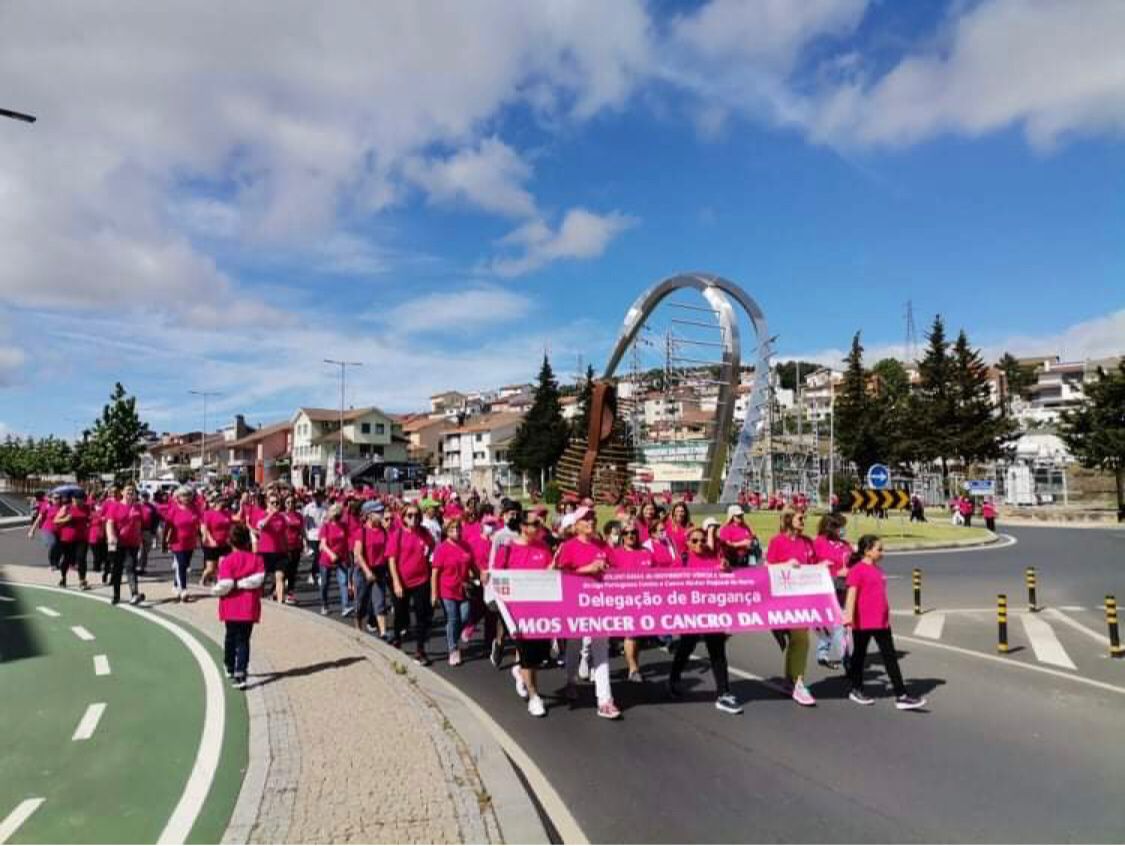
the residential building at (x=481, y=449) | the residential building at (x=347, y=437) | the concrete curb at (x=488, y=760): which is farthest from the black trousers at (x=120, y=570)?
the residential building at (x=347, y=437)

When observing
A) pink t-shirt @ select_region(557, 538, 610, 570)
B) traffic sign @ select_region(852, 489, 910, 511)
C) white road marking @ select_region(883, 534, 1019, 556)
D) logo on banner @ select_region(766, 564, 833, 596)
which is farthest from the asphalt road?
white road marking @ select_region(883, 534, 1019, 556)

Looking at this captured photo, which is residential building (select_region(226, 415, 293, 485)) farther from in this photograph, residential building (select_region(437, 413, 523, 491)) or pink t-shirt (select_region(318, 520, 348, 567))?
pink t-shirt (select_region(318, 520, 348, 567))

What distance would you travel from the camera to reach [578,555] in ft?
25.3

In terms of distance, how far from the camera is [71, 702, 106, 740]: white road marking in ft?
21.1

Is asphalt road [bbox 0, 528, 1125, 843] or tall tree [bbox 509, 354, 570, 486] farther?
tall tree [bbox 509, 354, 570, 486]

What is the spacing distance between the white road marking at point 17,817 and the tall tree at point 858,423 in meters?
72.1

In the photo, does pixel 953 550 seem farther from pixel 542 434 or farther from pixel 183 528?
pixel 542 434

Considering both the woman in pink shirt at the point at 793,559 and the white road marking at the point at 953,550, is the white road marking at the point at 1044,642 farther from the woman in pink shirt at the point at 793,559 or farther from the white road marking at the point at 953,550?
the white road marking at the point at 953,550

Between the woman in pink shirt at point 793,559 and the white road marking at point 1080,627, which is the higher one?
the woman in pink shirt at point 793,559

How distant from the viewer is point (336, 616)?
1236 centimetres

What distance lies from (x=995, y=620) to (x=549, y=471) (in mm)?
66706

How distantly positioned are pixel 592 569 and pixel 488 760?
2195 mm

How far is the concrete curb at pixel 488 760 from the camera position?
184 inches

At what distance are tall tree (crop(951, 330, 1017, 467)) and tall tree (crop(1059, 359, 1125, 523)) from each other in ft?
51.6
